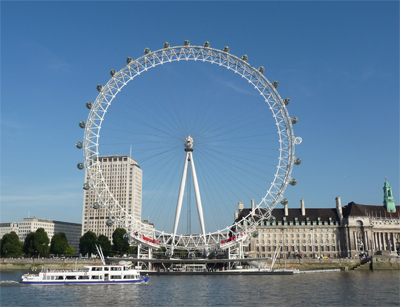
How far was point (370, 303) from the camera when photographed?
157 feet

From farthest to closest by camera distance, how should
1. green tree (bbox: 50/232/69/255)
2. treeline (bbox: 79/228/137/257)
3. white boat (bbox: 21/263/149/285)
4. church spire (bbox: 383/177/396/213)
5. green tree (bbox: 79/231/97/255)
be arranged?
church spire (bbox: 383/177/396/213), green tree (bbox: 79/231/97/255), green tree (bbox: 50/232/69/255), treeline (bbox: 79/228/137/257), white boat (bbox: 21/263/149/285)

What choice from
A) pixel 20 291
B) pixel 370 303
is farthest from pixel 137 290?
pixel 370 303

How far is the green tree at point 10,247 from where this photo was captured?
137375mm

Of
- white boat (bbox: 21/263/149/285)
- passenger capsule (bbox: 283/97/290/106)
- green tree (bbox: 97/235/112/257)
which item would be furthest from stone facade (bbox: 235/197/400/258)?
white boat (bbox: 21/263/149/285)

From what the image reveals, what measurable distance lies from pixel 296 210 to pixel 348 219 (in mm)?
18389

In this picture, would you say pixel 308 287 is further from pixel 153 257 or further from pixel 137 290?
pixel 153 257

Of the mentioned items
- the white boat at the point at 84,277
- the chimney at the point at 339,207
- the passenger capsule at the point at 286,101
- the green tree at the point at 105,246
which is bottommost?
the white boat at the point at 84,277

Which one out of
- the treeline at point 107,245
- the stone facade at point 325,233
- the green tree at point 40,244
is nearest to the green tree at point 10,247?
the green tree at point 40,244

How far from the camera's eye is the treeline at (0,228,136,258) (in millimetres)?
137500

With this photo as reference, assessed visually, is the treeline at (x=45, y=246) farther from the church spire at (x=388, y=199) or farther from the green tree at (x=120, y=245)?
the church spire at (x=388, y=199)

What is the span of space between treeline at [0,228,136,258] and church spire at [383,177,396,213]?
9491 centimetres

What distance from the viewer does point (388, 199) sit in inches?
6230

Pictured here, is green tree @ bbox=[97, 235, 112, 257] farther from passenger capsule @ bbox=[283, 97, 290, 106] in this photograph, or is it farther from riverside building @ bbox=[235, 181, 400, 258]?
passenger capsule @ bbox=[283, 97, 290, 106]

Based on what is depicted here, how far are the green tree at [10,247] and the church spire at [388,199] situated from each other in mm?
130445
